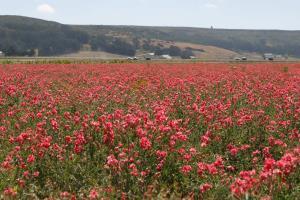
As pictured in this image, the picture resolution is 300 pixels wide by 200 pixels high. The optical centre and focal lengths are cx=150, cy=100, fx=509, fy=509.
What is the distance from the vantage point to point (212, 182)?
252 inches

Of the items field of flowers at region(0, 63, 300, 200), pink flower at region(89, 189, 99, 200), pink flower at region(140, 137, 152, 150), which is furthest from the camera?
pink flower at region(140, 137, 152, 150)

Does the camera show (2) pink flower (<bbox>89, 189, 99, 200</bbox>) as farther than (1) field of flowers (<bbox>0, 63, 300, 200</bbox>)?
No

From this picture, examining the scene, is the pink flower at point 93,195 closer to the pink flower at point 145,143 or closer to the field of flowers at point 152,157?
the field of flowers at point 152,157

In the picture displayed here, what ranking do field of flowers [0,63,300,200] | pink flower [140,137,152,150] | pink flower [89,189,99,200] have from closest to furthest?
pink flower [89,189,99,200] < field of flowers [0,63,300,200] < pink flower [140,137,152,150]

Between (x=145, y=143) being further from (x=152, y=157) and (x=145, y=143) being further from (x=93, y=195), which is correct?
(x=93, y=195)

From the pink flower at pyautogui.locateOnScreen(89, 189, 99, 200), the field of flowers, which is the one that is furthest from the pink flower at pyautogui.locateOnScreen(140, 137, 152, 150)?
the pink flower at pyautogui.locateOnScreen(89, 189, 99, 200)

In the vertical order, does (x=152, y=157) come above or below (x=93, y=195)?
below

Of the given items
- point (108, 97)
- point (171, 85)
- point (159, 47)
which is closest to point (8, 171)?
point (108, 97)

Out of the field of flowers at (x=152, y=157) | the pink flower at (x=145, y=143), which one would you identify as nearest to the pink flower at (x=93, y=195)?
the field of flowers at (x=152, y=157)

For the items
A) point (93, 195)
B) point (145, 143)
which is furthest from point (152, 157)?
point (93, 195)

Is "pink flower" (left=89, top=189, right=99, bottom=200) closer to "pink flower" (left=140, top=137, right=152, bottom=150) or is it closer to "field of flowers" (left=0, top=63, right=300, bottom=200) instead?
"field of flowers" (left=0, top=63, right=300, bottom=200)

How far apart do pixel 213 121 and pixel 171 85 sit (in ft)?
22.8

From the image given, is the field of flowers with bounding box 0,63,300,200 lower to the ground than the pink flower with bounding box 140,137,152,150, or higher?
lower

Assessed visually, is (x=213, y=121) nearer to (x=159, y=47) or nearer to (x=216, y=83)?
(x=216, y=83)
